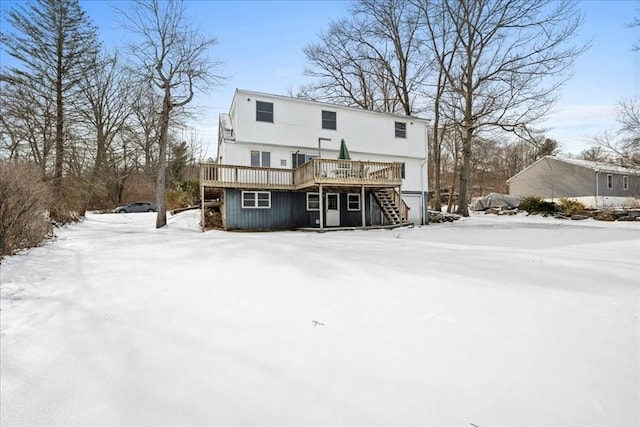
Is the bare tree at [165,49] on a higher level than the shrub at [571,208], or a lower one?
higher

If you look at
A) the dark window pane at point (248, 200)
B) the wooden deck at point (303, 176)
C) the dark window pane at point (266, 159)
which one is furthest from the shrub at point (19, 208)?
the dark window pane at point (266, 159)

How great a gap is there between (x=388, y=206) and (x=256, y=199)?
6821 mm

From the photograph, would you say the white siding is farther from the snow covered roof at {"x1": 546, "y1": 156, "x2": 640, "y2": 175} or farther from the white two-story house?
the snow covered roof at {"x1": 546, "y1": 156, "x2": 640, "y2": 175}

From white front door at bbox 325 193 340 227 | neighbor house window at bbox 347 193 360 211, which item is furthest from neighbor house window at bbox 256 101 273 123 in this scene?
neighbor house window at bbox 347 193 360 211

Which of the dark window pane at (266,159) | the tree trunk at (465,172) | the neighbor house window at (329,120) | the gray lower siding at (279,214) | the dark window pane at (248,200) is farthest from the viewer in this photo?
the tree trunk at (465,172)

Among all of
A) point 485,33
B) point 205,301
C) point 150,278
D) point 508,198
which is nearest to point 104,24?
point 150,278

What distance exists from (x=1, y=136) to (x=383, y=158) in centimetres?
1990

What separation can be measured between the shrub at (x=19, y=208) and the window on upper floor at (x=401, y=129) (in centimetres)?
1641

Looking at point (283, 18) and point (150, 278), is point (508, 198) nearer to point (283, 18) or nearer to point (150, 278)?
point (283, 18)

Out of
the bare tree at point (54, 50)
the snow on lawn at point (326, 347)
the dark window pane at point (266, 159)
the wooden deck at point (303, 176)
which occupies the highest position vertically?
the bare tree at point (54, 50)

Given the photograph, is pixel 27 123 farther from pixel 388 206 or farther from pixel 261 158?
pixel 388 206

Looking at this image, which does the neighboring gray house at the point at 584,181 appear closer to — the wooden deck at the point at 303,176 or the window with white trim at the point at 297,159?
the wooden deck at the point at 303,176

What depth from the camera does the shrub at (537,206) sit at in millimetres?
19391

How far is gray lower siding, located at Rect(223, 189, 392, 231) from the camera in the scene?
14141 millimetres
